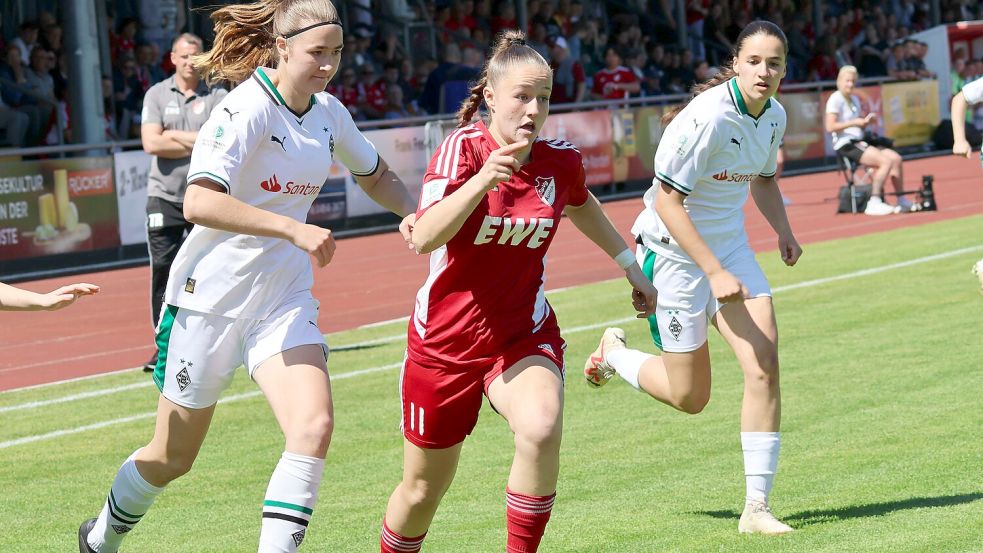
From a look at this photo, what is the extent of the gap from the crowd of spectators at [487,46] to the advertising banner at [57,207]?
245 cm

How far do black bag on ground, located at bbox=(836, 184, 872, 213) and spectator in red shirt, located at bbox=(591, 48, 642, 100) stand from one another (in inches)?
242

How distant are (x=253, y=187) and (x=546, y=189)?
3.46 feet

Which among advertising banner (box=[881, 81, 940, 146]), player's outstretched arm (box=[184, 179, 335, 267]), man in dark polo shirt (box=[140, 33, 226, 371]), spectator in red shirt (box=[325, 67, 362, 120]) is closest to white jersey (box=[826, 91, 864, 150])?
spectator in red shirt (box=[325, 67, 362, 120])

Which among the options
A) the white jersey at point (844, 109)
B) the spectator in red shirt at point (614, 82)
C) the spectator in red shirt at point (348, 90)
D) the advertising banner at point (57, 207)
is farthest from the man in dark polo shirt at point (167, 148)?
the spectator in red shirt at point (614, 82)

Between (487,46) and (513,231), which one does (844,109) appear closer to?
(487,46)

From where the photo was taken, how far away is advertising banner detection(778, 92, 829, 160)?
28.5 meters

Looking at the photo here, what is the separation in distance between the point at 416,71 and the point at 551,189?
21781mm

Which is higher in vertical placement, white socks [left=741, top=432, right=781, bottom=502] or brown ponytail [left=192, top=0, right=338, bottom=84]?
brown ponytail [left=192, top=0, right=338, bottom=84]

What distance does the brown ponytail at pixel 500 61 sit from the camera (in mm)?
5047

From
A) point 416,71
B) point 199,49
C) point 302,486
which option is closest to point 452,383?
point 302,486

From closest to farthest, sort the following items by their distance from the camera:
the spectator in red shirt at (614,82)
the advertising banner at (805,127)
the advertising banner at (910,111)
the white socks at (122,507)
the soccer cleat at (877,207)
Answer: the white socks at (122,507), the soccer cleat at (877,207), the spectator in red shirt at (614,82), the advertising banner at (805,127), the advertising banner at (910,111)

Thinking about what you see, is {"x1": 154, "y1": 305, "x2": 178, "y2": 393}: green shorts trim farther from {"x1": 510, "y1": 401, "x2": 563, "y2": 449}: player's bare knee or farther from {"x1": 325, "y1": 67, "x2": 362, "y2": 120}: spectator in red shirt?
{"x1": 325, "y1": 67, "x2": 362, "y2": 120}: spectator in red shirt

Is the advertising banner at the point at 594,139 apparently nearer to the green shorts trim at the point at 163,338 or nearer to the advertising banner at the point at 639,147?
the advertising banner at the point at 639,147

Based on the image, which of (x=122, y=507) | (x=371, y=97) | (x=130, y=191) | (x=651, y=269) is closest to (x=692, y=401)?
(x=651, y=269)
